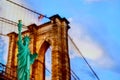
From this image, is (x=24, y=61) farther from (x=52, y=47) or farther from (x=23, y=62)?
(x=52, y=47)

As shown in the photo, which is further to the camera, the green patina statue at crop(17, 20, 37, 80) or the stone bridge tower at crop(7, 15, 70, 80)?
the stone bridge tower at crop(7, 15, 70, 80)

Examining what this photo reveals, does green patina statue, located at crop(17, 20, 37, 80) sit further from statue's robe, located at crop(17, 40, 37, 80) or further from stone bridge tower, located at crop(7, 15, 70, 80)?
stone bridge tower, located at crop(7, 15, 70, 80)

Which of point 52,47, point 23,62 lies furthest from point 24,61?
point 52,47

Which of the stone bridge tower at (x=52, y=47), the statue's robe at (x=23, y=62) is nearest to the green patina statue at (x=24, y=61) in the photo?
the statue's robe at (x=23, y=62)

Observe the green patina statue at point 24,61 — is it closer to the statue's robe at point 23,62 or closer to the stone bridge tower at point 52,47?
the statue's robe at point 23,62

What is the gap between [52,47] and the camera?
23953 mm

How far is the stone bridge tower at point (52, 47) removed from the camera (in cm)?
2299

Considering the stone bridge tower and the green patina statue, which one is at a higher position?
the stone bridge tower

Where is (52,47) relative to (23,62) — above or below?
above

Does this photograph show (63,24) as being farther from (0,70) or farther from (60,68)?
(0,70)

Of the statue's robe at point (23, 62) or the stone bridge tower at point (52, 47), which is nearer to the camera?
the statue's robe at point (23, 62)

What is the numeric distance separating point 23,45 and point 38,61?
7.03 meters

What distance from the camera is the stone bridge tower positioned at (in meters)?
23.0

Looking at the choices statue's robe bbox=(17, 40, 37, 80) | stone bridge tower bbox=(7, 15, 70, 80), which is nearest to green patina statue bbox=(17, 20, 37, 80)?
statue's robe bbox=(17, 40, 37, 80)
